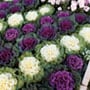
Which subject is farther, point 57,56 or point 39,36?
point 39,36

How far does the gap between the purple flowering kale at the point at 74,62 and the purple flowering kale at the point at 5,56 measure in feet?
1.35

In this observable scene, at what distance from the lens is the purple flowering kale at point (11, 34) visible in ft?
6.98

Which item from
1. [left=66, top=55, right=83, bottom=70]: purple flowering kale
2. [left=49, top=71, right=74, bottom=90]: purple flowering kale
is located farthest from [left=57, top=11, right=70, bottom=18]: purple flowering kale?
[left=49, top=71, right=74, bottom=90]: purple flowering kale

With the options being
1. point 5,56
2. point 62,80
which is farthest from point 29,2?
point 62,80

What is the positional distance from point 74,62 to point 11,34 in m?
0.58

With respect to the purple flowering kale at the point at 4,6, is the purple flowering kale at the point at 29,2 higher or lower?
higher

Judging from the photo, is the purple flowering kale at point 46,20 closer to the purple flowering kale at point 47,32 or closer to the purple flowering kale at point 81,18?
the purple flowering kale at point 47,32

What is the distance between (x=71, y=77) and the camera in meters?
1.78

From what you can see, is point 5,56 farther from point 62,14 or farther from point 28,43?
point 62,14

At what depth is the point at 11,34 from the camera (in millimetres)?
2164

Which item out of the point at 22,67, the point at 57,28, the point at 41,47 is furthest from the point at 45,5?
the point at 22,67

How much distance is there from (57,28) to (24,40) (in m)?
0.28

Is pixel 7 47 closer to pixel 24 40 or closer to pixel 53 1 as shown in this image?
pixel 24 40

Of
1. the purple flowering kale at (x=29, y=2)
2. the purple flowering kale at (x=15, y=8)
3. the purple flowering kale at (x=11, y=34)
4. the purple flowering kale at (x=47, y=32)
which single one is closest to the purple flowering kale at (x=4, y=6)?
the purple flowering kale at (x=15, y=8)
